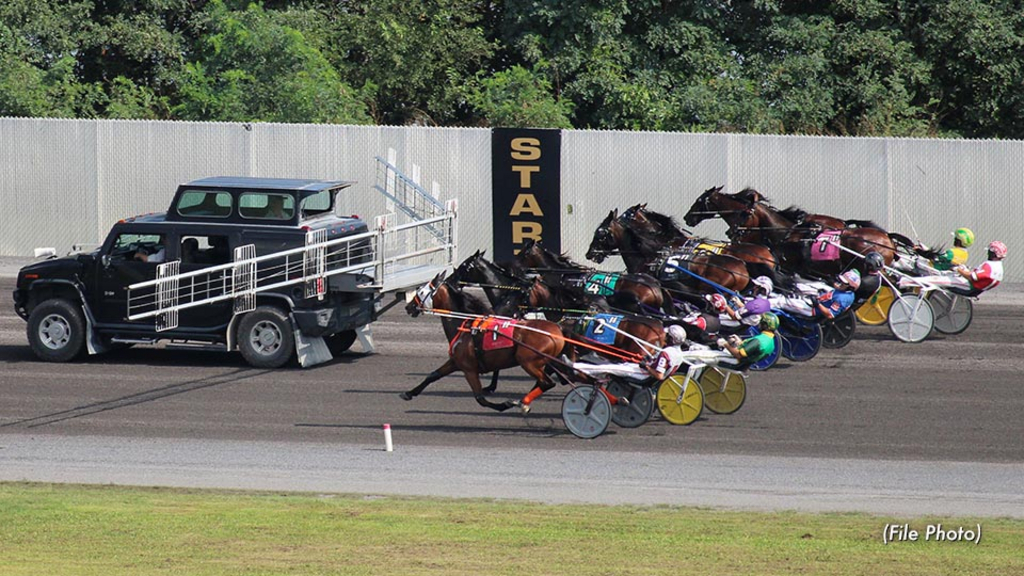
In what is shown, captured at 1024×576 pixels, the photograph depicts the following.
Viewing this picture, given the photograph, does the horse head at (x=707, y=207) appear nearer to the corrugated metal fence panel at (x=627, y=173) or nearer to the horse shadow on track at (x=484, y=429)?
the corrugated metal fence panel at (x=627, y=173)

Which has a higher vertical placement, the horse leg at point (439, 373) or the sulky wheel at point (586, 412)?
the horse leg at point (439, 373)

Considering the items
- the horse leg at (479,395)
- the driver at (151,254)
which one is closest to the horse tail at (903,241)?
the horse leg at (479,395)

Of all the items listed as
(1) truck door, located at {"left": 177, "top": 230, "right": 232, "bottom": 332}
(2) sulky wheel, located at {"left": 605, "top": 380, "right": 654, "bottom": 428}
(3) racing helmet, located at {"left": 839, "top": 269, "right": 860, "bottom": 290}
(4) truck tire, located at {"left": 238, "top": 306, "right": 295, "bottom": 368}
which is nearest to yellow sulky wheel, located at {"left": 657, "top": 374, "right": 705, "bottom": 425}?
(2) sulky wheel, located at {"left": 605, "top": 380, "right": 654, "bottom": 428}

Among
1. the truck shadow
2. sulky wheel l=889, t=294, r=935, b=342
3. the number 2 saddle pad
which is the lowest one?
the truck shadow

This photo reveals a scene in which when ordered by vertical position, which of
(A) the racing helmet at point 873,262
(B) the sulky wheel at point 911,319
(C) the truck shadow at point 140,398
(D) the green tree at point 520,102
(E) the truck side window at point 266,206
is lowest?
(C) the truck shadow at point 140,398

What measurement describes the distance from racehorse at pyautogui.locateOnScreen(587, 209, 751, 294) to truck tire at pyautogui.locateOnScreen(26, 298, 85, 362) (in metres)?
7.37

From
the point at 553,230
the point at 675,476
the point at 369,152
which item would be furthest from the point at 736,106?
the point at 675,476

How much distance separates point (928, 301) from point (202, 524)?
13732 millimetres

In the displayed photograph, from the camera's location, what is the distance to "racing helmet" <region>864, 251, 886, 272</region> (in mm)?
21203

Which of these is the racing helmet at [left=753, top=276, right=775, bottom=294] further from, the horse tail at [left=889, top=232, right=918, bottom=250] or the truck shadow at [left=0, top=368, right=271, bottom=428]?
the truck shadow at [left=0, top=368, right=271, bottom=428]

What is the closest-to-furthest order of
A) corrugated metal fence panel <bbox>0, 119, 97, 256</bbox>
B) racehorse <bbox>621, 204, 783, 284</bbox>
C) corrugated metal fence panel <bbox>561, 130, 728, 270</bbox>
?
racehorse <bbox>621, 204, 783, 284</bbox>
corrugated metal fence panel <bbox>561, 130, 728, 270</bbox>
corrugated metal fence panel <bbox>0, 119, 97, 256</bbox>

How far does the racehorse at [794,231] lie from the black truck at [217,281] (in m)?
6.45

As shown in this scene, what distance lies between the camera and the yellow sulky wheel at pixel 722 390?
1619 cm

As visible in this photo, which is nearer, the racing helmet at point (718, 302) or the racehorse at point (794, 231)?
the racing helmet at point (718, 302)
